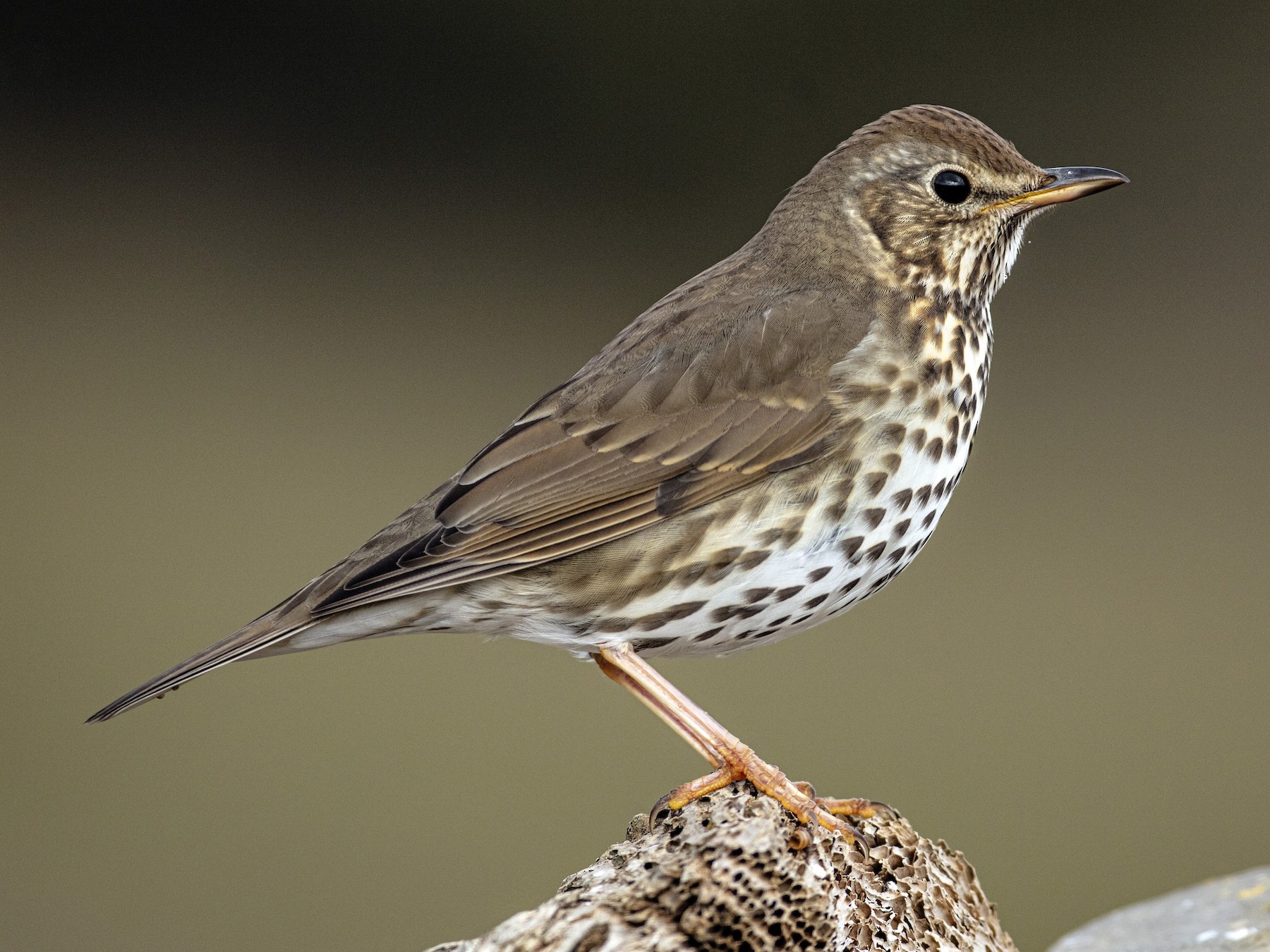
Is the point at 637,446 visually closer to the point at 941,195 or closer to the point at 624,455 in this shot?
the point at 624,455

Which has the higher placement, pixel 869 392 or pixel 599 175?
pixel 599 175

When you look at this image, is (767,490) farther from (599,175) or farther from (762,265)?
(599,175)

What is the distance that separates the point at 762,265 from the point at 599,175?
18.7 ft

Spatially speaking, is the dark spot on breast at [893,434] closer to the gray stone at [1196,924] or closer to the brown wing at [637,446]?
the brown wing at [637,446]

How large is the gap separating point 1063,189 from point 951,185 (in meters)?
0.22

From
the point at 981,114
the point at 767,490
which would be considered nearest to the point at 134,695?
the point at 767,490

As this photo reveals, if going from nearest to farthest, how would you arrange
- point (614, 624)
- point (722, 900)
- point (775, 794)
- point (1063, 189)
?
point (722, 900) < point (775, 794) < point (614, 624) < point (1063, 189)

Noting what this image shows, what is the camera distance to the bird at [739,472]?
286 centimetres

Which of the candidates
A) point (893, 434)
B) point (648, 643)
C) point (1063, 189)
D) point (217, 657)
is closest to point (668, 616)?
point (648, 643)

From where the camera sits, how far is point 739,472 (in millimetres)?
2879

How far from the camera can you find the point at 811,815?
8.83 ft

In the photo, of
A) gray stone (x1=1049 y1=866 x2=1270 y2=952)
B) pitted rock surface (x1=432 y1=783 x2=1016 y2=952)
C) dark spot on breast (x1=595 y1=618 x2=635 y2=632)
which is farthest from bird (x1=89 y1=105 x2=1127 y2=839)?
gray stone (x1=1049 y1=866 x2=1270 y2=952)

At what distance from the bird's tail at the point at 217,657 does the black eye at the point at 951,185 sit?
151cm

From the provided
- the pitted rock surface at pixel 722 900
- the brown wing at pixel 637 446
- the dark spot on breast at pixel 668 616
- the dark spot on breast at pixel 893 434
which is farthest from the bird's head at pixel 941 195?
the pitted rock surface at pixel 722 900
